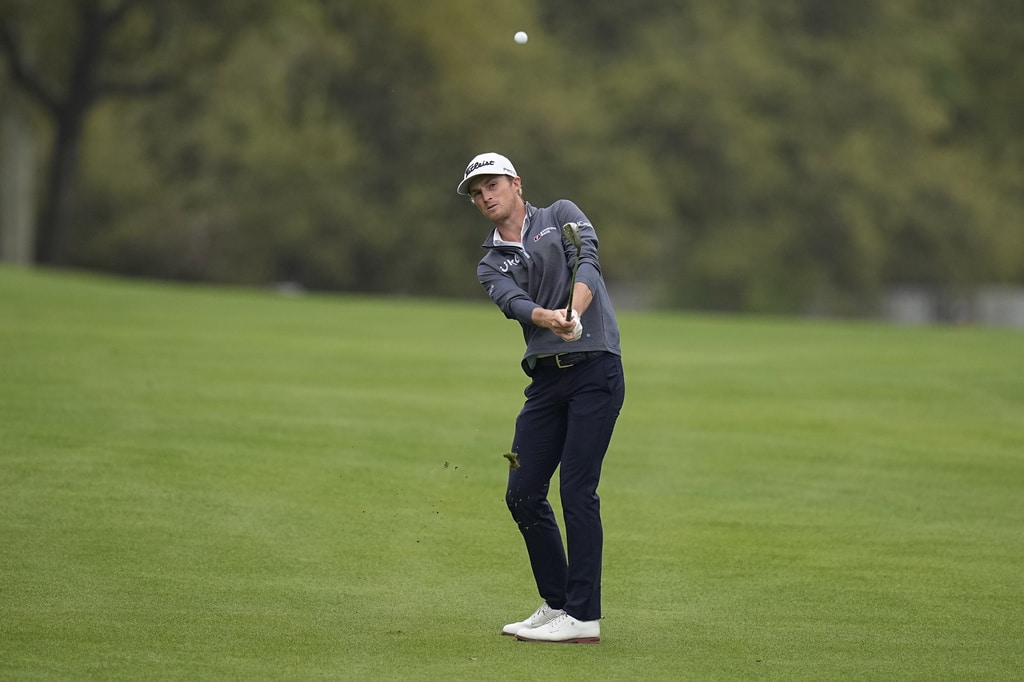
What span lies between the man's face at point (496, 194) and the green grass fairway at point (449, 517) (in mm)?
2066

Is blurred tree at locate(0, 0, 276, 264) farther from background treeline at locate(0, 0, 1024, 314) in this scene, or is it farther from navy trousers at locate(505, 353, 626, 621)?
navy trousers at locate(505, 353, 626, 621)

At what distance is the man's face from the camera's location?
7.51 metres

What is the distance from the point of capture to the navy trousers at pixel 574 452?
746 cm

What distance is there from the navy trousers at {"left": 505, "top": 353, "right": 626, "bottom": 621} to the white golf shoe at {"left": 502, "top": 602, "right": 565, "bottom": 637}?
0.29 feet

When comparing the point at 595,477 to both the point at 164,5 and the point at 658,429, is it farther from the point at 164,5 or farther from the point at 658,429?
the point at 164,5

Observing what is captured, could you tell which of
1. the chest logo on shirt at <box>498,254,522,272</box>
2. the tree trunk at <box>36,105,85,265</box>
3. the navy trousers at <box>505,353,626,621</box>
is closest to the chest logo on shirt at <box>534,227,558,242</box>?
the chest logo on shirt at <box>498,254,522,272</box>

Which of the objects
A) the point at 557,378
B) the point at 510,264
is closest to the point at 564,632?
the point at 557,378

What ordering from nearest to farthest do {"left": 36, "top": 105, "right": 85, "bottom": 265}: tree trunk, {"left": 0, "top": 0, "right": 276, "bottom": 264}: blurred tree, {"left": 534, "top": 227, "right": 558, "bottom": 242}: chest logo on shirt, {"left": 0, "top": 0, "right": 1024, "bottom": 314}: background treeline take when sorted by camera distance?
1. {"left": 534, "top": 227, "right": 558, "bottom": 242}: chest logo on shirt
2. {"left": 0, "top": 0, "right": 276, "bottom": 264}: blurred tree
3. {"left": 36, "top": 105, "right": 85, "bottom": 265}: tree trunk
4. {"left": 0, "top": 0, "right": 1024, "bottom": 314}: background treeline

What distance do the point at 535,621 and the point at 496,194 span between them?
210cm

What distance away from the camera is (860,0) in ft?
218

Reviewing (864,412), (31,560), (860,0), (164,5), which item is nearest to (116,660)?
(31,560)

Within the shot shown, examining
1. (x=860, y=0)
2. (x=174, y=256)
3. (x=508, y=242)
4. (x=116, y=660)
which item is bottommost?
(x=116, y=660)

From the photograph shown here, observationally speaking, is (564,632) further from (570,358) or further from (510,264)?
(510,264)

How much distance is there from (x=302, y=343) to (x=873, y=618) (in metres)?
15.5
